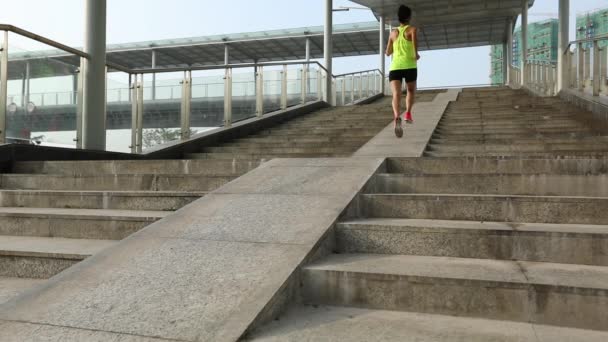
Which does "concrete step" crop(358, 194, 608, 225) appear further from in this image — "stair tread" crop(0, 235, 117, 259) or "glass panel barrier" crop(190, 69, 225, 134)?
"glass panel barrier" crop(190, 69, 225, 134)

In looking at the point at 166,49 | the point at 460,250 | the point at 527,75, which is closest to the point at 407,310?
the point at 460,250

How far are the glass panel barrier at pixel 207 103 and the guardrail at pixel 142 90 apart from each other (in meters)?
0.02

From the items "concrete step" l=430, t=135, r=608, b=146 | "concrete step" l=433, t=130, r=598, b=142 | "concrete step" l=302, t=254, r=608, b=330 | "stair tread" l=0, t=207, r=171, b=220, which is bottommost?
"concrete step" l=302, t=254, r=608, b=330

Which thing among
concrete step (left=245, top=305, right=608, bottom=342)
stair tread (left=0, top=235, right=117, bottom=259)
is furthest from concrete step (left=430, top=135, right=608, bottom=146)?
stair tread (left=0, top=235, right=117, bottom=259)

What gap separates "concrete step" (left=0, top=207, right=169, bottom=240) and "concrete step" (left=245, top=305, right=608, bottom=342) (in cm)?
168

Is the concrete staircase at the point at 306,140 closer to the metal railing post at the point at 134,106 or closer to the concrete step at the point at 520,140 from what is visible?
the metal railing post at the point at 134,106

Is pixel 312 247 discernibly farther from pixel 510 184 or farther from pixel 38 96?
pixel 38 96

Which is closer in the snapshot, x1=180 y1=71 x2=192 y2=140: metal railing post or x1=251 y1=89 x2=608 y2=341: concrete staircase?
x1=251 y1=89 x2=608 y2=341: concrete staircase

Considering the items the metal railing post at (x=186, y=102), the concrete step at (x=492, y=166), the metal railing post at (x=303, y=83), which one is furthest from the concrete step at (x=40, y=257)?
the metal railing post at (x=303, y=83)

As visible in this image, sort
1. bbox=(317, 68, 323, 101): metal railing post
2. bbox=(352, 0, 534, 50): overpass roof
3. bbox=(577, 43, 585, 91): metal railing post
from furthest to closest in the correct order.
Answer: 1. bbox=(352, 0, 534, 50): overpass roof
2. bbox=(317, 68, 323, 101): metal railing post
3. bbox=(577, 43, 585, 91): metal railing post

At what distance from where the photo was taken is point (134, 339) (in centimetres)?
201

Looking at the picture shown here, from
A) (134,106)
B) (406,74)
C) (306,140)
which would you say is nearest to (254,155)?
(306,140)

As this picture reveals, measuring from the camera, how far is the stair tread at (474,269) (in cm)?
227

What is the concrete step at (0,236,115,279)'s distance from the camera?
301 centimetres
